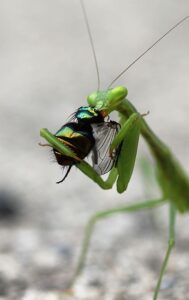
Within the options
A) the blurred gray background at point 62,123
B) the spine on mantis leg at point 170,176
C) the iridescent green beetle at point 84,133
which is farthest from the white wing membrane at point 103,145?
the spine on mantis leg at point 170,176

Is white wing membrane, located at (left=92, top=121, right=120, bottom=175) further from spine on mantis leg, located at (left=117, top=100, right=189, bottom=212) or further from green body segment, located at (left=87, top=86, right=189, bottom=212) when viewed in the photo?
spine on mantis leg, located at (left=117, top=100, right=189, bottom=212)

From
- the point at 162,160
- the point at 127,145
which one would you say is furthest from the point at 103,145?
the point at 162,160

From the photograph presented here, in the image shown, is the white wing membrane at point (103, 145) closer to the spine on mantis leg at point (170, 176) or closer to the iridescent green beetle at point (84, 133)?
the iridescent green beetle at point (84, 133)

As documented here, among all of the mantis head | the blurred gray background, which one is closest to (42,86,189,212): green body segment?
the mantis head

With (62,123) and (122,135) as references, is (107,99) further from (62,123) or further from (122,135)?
(62,123)

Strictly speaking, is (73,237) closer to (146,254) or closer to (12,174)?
(146,254)

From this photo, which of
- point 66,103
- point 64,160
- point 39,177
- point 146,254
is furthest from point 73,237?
point 66,103
